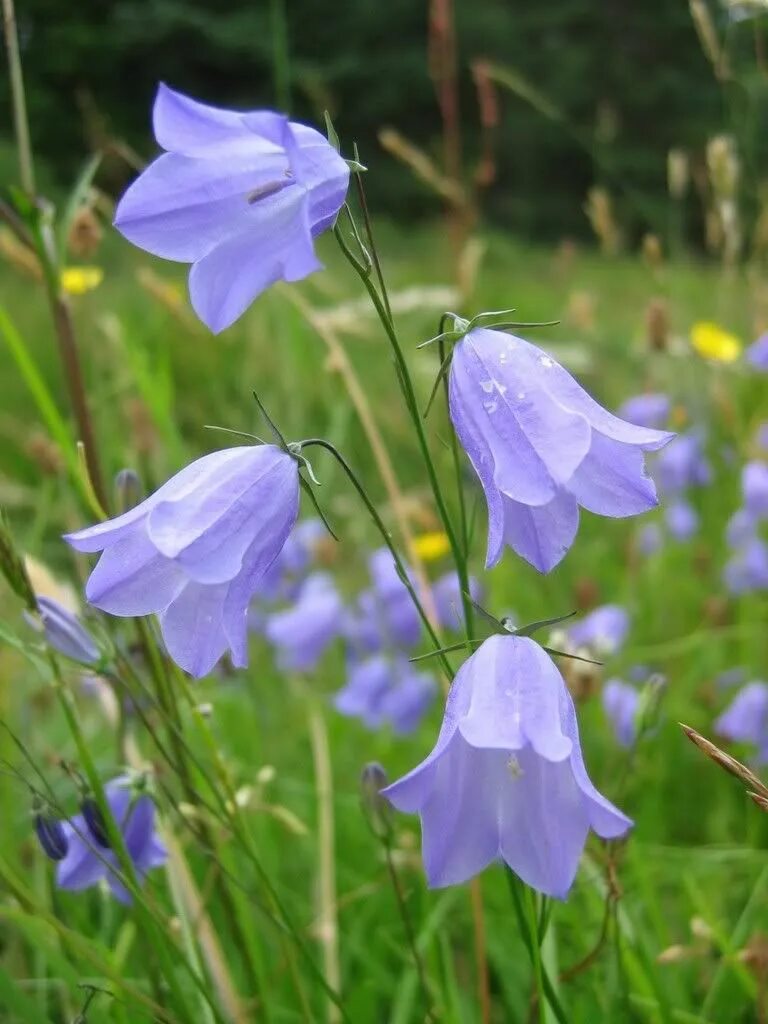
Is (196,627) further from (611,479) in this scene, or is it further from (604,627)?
(604,627)

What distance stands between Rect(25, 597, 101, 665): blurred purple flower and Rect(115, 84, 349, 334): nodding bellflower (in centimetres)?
26

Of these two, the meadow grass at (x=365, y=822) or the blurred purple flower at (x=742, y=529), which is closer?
the meadow grass at (x=365, y=822)

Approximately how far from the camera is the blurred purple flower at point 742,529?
1961 millimetres

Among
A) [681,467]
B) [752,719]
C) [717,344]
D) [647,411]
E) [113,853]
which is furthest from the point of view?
[717,344]

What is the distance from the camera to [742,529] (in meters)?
2.00

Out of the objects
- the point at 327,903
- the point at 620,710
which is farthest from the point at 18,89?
the point at 620,710

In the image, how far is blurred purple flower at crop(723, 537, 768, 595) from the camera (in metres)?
1.92

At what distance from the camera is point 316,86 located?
74.6 inches

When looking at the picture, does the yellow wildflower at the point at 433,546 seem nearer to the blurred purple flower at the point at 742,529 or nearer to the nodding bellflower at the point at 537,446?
the blurred purple flower at the point at 742,529

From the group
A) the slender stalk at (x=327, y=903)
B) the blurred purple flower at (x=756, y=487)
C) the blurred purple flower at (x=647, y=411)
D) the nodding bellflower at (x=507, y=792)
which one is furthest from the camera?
the blurred purple flower at (x=647, y=411)

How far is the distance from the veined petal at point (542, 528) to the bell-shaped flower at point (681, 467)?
1.75 meters

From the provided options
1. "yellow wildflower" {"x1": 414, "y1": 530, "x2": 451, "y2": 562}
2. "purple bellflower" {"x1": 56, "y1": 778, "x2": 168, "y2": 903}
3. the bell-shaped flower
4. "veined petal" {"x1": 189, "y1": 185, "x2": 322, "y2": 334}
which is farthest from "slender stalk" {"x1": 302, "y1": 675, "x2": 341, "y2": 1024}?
the bell-shaped flower

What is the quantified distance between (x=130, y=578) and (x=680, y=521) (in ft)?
5.86

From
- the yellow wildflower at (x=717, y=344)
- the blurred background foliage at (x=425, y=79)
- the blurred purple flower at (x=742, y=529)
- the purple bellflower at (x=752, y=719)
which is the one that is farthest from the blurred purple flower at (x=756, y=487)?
the blurred background foliage at (x=425, y=79)
